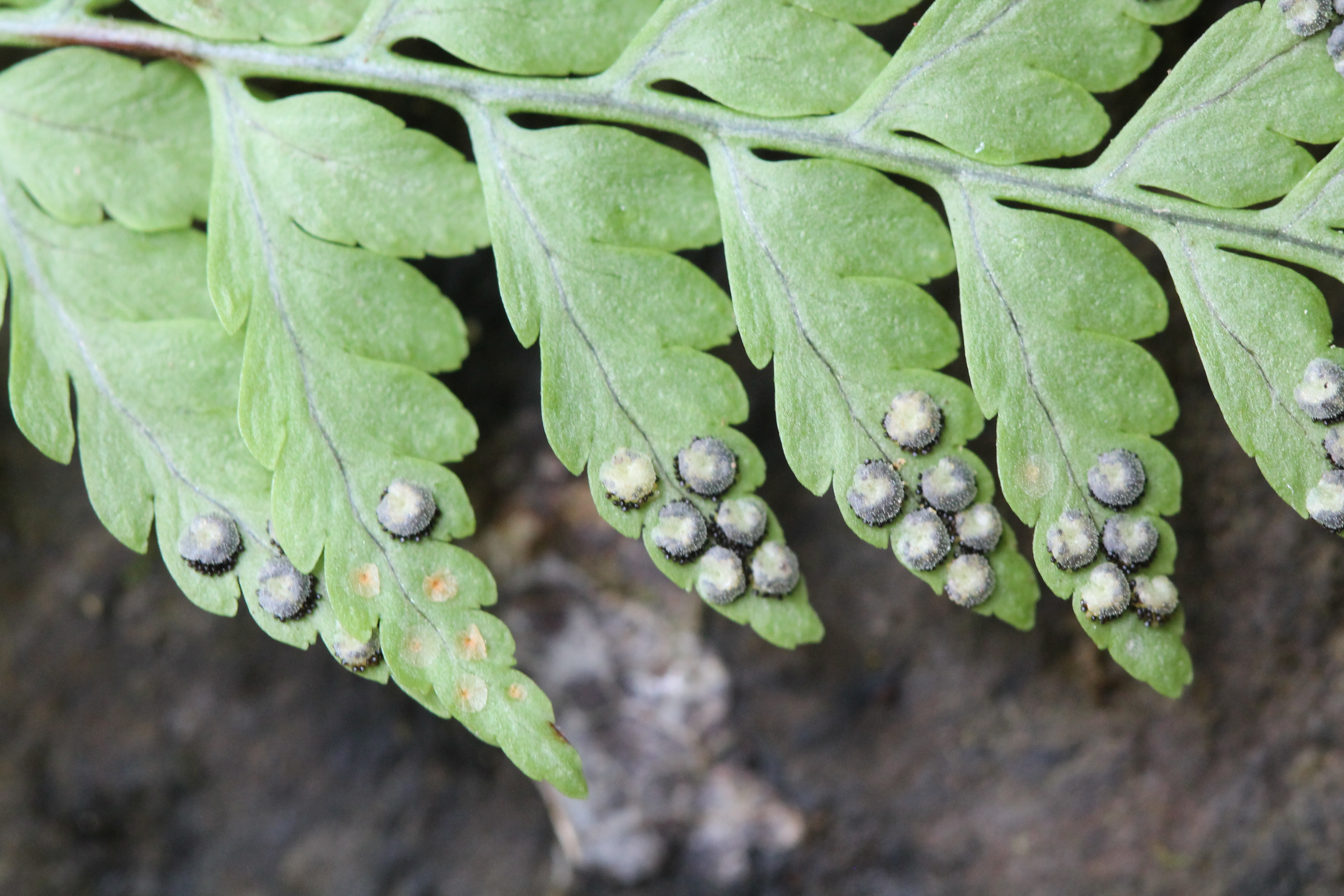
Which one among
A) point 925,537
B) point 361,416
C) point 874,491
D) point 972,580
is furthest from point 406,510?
point 972,580

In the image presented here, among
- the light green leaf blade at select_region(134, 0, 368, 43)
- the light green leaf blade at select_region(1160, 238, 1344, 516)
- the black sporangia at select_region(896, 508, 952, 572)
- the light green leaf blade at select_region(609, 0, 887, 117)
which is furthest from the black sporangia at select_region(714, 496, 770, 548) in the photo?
A: the light green leaf blade at select_region(134, 0, 368, 43)

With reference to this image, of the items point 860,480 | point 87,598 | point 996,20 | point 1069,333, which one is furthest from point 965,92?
point 87,598

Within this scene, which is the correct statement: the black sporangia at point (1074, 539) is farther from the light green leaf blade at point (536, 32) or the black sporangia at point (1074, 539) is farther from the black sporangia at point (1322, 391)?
the light green leaf blade at point (536, 32)

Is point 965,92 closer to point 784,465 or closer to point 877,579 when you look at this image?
point 784,465

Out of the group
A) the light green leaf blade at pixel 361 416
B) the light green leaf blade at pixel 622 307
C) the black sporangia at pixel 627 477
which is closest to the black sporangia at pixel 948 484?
the light green leaf blade at pixel 622 307

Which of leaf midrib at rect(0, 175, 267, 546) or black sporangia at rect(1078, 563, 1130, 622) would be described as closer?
black sporangia at rect(1078, 563, 1130, 622)

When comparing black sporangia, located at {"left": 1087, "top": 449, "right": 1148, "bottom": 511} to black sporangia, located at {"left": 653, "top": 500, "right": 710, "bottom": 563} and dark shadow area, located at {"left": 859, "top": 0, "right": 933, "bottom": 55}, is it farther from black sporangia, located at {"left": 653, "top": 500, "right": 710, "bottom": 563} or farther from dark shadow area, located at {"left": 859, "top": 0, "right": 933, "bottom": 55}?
dark shadow area, located at {"left": 859, "top": 0, "right": 933, "bottom": 55}
